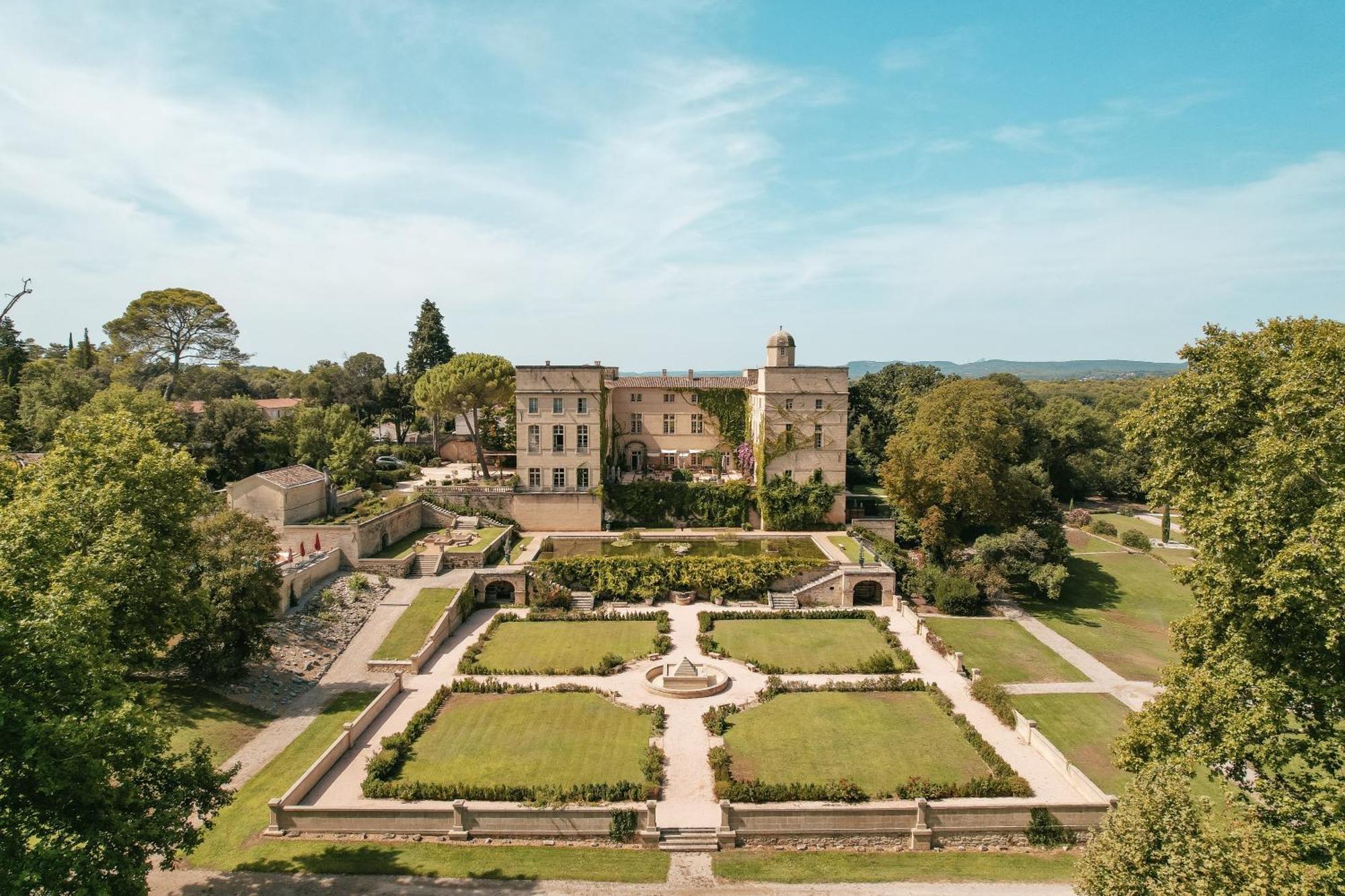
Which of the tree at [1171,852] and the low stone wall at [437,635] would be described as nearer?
the tree at [1171,852]

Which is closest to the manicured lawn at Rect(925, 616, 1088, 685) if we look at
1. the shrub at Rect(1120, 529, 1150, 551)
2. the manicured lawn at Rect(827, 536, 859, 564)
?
the manicured lawn at Rect(827, 536, 859, 564)

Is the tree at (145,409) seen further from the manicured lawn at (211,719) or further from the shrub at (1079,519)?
the shrub at (1079,519)

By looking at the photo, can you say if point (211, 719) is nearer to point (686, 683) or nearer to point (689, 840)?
point (686, 683)

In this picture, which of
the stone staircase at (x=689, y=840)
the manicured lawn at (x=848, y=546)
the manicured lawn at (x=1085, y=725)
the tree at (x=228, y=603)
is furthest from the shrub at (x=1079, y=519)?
the tree at (x=228, y=603)

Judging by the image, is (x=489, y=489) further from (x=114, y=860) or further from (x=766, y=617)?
(x=114, y=860)

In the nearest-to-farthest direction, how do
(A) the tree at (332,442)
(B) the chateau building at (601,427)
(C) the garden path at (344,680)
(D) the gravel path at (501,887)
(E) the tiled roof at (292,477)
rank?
(D) the gravel path at (501,887)
(C) the garden path at (344,680)
(E) the tiled roof at (292,477)
(B) the chateau building at (601,427)
(A) the tree at (332,442)

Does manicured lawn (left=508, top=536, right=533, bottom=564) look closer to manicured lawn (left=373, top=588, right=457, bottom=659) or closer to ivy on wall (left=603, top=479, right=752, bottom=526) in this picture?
manicured lawn (left=373, top=588, right=457, bottom=659)
